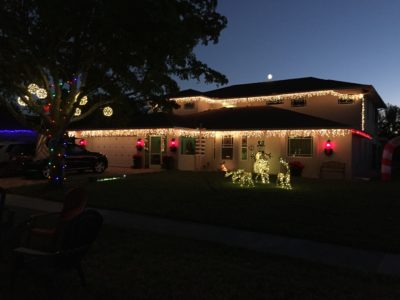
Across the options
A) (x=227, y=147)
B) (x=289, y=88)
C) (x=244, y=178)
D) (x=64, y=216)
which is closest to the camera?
(x=64, y=216)

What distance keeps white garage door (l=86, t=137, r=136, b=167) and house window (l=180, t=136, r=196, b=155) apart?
11.5 feet

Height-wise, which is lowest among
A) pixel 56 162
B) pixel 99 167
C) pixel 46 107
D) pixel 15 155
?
pixel 99 167

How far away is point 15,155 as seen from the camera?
60.0ft

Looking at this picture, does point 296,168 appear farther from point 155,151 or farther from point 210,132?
point 155,151

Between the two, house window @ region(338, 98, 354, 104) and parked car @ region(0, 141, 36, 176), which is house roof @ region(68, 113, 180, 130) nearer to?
parked car @ region(0, 141, 36, 176)

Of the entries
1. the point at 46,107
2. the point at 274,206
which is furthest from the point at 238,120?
the point at 274,206

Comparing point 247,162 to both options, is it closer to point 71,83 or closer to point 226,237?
point 71,83

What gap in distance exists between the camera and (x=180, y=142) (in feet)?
79.9

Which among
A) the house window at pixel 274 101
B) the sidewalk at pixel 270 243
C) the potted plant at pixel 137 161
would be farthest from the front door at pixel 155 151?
the sidewalk at pixel 270 243

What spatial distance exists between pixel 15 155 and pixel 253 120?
505 inches

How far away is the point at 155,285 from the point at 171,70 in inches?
425

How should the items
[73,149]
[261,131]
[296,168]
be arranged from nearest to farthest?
[73,149] < [296,168] < [261,131]

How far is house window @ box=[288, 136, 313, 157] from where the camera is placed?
21703 mm

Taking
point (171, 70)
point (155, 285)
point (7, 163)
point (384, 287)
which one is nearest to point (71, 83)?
point (171, 70)
